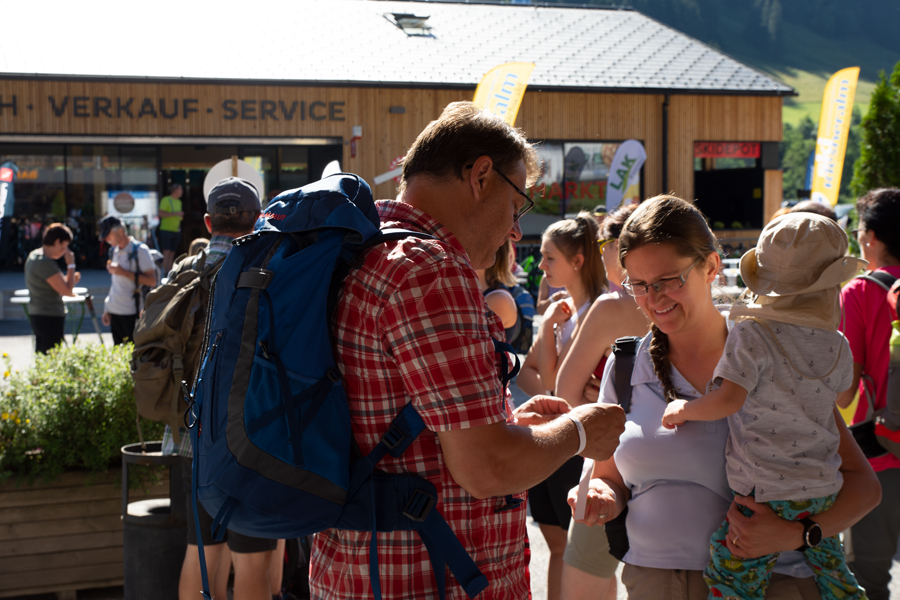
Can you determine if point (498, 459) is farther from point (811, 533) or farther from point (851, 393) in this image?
point (851, 393)

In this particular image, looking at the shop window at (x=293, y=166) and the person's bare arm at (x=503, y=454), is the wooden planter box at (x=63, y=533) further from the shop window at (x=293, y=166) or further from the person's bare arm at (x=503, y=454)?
the shop window at (x=293, y=166)

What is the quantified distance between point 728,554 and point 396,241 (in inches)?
49.7

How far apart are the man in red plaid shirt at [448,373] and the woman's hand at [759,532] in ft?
1.51

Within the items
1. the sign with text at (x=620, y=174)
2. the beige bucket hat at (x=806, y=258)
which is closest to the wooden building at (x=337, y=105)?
the sign with text at (x=620, y=174)

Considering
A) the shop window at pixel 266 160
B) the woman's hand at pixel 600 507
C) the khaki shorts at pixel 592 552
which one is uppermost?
the shop window at pixel 266 160

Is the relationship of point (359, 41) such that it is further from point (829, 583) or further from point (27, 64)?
point (829, 583)

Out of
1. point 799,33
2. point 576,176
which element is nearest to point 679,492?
point 576,176

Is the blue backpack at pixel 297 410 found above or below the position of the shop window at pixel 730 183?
below

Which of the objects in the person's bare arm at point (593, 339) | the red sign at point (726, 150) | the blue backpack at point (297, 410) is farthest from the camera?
the red sign at point (726, 150)

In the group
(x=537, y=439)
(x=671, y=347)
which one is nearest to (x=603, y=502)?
(x=671, y=347)

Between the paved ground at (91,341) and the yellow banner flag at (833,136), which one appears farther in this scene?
the yellow banner flag at (833,136)

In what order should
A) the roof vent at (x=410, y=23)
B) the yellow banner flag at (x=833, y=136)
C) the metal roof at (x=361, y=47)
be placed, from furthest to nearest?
the roof vent at (x=410, y=23), the metal roof at (x=361, y=47), the yellow banner flag at (x=833, y=136)

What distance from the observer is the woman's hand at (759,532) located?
195 cm

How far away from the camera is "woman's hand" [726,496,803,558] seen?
1947 millimetres
